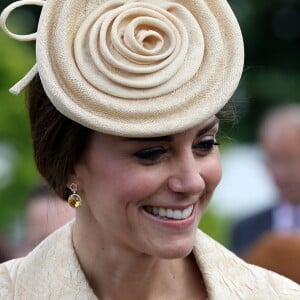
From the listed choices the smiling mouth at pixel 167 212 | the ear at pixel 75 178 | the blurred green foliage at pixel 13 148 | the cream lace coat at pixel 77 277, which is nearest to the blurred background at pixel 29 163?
the blurred green foliage at pixel 13 148

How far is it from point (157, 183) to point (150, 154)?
84 mm

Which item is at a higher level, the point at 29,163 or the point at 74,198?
the point at 74,198

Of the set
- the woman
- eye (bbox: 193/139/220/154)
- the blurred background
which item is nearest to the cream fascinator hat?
the woman

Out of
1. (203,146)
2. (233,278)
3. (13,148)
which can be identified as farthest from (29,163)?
(203,146)

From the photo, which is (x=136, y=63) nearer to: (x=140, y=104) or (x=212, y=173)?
(x=140, y=104)

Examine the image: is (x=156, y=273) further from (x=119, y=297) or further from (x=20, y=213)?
(x=20, y=213)

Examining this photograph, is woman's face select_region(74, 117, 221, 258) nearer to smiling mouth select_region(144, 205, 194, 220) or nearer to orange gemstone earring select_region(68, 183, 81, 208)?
smiling mouth select_region(144, 205, 194, 220)

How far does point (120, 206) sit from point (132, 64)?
0.40 metres

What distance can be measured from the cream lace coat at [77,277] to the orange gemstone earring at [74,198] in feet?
0.65

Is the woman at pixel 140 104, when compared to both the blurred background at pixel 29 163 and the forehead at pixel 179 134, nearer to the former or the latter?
the forehead at pixel 179 134

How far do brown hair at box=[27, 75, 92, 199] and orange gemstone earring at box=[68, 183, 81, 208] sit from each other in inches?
1.2

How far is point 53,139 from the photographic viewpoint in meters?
4.21

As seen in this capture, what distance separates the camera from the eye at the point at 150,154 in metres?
Result: 4.01

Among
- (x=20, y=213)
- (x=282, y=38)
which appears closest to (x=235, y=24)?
(x=20, y=213)
